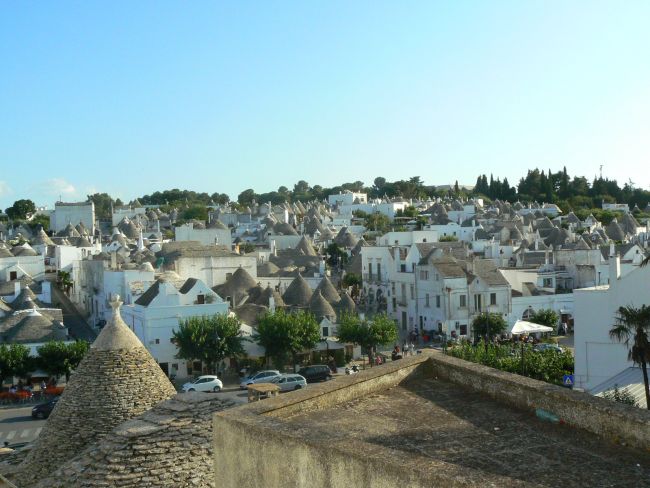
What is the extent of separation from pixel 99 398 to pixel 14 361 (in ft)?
64.5

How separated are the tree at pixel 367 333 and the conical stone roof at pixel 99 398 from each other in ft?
70.0

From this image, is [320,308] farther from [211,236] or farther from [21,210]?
→ [21,210]

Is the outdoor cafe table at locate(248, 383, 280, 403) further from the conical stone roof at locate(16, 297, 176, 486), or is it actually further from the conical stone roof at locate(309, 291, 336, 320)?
the conical stone roof at locate(309, 291, 336, 320)

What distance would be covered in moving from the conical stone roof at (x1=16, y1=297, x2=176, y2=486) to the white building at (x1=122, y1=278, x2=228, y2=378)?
1944 cm

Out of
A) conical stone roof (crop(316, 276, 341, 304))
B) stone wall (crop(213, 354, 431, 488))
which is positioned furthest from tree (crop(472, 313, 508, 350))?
stone wall (crop(213, 354, 431, 488))

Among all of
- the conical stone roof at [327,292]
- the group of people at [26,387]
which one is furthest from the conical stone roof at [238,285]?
the group of people at [26,387]

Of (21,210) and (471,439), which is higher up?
(21,210)

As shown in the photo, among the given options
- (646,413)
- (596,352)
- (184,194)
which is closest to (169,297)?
(596,352)

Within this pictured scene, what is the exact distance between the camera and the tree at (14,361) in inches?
1155

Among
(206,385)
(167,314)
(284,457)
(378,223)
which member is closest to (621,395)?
(206,385)

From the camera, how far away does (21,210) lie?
10869 cm

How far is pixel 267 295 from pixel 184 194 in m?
123

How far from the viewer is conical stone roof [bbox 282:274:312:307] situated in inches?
1600

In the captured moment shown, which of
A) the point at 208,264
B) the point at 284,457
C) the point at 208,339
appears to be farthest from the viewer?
the point at 208,264
